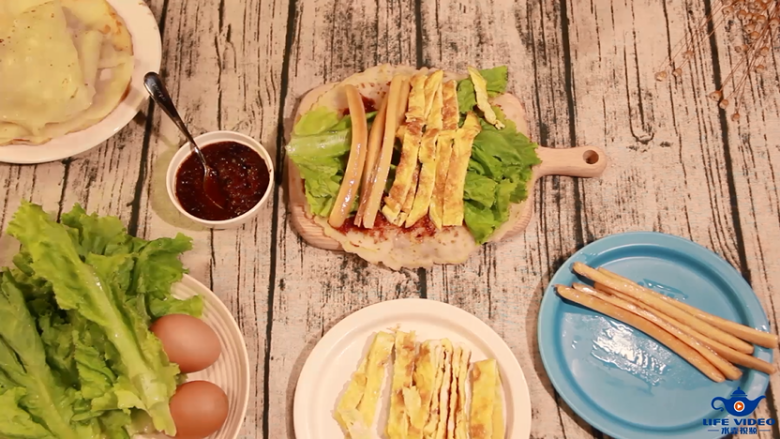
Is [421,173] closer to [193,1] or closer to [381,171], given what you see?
[381,171]

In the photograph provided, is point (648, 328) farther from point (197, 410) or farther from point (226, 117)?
point (226, 117)

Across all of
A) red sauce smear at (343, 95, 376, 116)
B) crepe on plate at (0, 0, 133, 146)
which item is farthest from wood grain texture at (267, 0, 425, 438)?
crepe on plate at (0, 0, 133, 146)

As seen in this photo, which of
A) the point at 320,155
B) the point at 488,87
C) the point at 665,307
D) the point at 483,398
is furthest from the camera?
the point at 488,87

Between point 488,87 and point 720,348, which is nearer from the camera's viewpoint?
point 720,348

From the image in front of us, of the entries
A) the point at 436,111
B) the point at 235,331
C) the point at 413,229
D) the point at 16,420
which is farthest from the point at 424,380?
the point at 16,420

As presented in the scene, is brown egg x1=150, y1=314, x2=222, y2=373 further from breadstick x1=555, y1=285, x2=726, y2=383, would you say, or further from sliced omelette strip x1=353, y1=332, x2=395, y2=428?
breadstick x1=555, y1=285, x2=726, y2=383

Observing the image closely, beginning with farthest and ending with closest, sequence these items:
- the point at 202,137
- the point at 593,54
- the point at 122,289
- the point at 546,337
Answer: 1. the point at 593,54
2. the point at 202,137
3. the point at 546,337
4. the point at 122,289

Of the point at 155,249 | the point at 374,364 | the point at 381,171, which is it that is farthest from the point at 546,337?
the point at 155,249

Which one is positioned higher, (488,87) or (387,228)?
(488,87)
